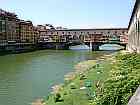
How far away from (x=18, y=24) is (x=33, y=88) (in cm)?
8716

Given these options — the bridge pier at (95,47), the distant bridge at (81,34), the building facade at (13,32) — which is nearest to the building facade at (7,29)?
the building facade at (13,32)

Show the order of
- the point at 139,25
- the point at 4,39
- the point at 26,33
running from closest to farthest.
A: the point at 139,25 < the point at 4,39 < the point at 26,33

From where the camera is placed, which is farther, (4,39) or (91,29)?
(91,29)

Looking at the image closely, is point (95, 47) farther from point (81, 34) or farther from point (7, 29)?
point (81, 34)

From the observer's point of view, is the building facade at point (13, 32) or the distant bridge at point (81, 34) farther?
the distant bridge at point (81, 34)

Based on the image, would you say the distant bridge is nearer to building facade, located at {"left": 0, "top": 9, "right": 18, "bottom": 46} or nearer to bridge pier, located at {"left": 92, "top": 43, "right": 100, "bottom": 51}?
bridge pier, located at {"left": 92, "top": 43, "right": 100, "bottom": 51}

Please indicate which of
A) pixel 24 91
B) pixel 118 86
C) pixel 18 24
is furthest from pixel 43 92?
pixel 18 24

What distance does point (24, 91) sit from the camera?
808 inches

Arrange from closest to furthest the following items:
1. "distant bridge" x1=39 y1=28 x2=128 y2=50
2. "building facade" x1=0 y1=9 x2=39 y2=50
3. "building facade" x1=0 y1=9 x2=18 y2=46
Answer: "building facade" x1=0 y1=9 x2=39 y2=50 → "building facade" x1=0 y1=9 x2=18 y2=46 → "distant bridge" x1=39 y1=28 x2=128 y2=50

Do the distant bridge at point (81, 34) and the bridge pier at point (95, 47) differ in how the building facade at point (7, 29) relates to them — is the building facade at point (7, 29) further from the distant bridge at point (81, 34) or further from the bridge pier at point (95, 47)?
the distant bridge at point (81, 34)

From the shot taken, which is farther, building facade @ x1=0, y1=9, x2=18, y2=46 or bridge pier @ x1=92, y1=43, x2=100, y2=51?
bridge pier @ x1=92, y1=43, x2=100, y2=51

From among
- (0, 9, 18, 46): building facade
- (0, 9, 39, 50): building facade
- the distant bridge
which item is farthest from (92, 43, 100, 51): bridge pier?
the distant bridge

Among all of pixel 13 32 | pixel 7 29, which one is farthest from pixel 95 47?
Result: pixel 7 29

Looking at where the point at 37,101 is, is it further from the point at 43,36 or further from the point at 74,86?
the point at 43,36
